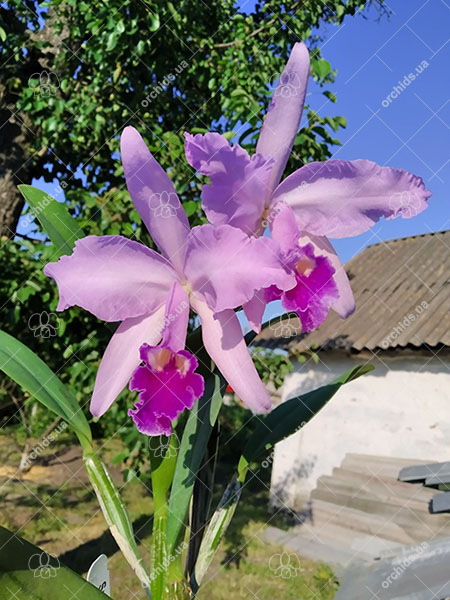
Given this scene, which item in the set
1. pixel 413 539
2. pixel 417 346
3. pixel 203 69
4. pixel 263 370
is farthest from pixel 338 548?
pixel 203 69

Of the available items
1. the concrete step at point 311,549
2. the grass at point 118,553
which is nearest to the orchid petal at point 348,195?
the grass at point 118,553

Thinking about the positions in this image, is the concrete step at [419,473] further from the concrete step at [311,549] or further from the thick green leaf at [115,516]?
the concrete step at [311,549]

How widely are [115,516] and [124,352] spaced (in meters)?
0.27

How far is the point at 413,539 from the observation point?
5551 mm

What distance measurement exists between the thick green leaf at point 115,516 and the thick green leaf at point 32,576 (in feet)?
0.24

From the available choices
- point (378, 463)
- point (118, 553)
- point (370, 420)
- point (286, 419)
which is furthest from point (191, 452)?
point (370, 420)

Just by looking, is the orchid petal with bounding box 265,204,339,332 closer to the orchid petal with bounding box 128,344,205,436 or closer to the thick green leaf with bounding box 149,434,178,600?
the orchid petal with bounding box 128,344,205,436

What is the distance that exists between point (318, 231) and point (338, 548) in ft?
20.7

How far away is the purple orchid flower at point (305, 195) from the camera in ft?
1.50

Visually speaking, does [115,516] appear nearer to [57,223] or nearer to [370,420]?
[57,223]

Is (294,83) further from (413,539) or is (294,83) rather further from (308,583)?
(413,539)

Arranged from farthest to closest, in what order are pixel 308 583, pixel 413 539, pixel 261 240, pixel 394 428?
pixel 394 428 → pixel 413 539 → pixel 308 583 → pixel 261 240

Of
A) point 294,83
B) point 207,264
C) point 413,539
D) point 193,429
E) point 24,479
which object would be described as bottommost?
point 24,479

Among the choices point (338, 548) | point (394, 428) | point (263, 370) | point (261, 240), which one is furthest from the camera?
point (394, 428)
